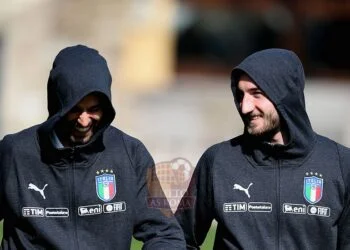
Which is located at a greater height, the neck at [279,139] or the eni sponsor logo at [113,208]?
the neck at [279,139]

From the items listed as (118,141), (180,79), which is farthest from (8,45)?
(118,141)

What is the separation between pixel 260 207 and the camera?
679 cm

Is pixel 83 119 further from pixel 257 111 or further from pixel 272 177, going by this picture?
pixel 272 177

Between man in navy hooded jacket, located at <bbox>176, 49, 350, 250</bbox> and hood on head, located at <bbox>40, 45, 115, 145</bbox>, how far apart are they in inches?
25.2

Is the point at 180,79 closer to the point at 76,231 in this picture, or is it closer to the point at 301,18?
the point at 301,18

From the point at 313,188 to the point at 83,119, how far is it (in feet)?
3.72

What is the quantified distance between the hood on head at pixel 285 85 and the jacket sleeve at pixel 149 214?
54cm

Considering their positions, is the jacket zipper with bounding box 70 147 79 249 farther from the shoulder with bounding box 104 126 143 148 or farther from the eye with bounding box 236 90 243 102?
the eye with bounding box 236 90 243 102

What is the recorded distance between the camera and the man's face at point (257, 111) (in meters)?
6.71

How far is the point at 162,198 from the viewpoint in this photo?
6.83m

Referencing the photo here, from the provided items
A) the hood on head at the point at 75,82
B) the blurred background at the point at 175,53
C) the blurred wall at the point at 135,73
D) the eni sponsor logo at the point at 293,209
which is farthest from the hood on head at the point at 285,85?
the blurred wall at the point at 135,73

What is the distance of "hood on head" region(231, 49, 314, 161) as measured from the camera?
6742 mm

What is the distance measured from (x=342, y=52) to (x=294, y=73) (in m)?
12.7

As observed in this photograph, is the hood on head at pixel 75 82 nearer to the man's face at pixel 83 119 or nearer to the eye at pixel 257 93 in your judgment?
the man's face at pixel 83 119
